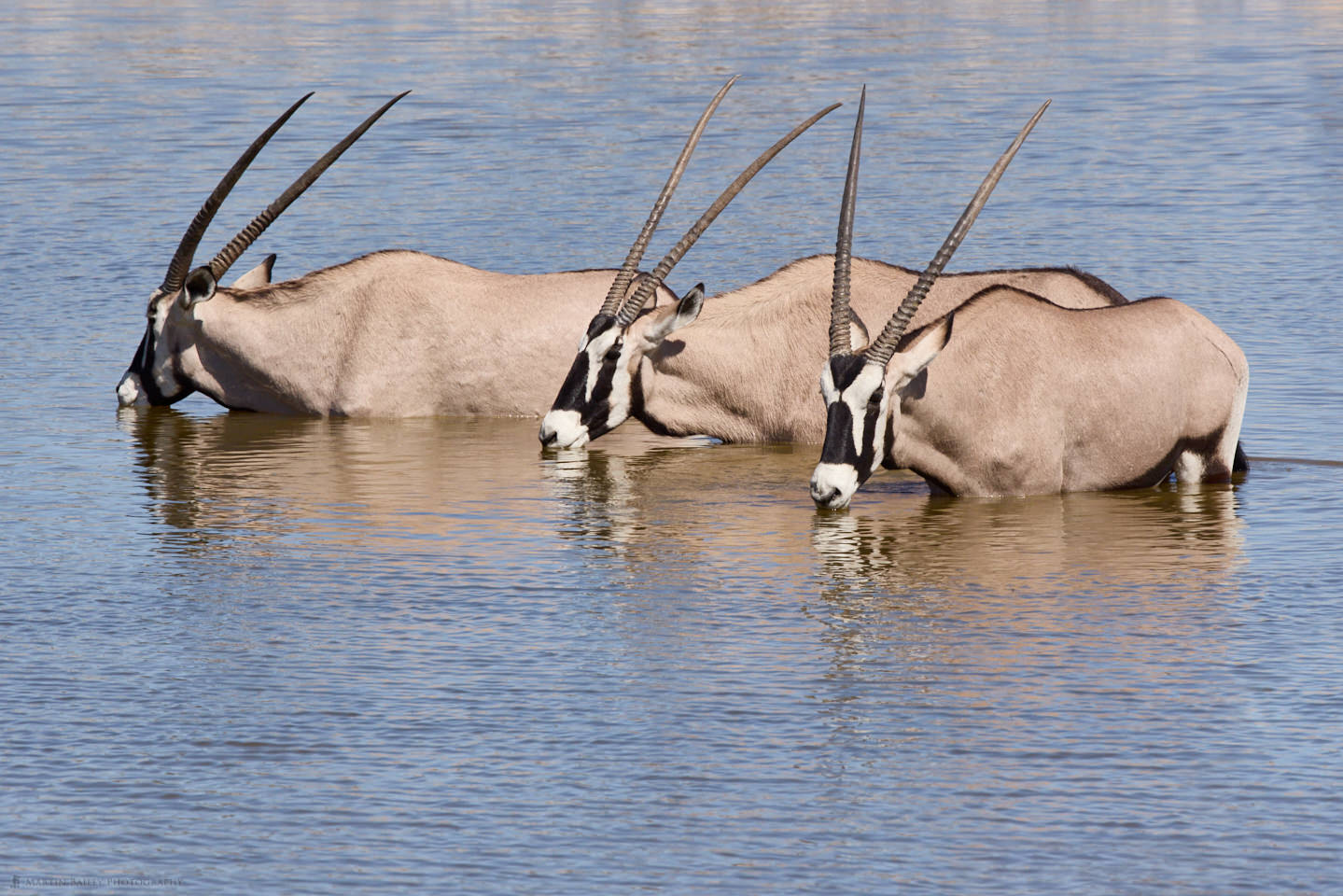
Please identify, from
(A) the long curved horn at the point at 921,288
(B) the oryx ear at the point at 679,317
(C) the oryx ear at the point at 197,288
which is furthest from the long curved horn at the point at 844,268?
(C) the oryx ear at the point at 197,288

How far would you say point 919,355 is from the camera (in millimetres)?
7602

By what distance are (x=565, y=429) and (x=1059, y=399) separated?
2.05 meters

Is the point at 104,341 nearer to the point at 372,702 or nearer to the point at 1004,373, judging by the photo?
the point at 1004,373

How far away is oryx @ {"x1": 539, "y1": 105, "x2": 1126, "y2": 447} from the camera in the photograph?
8.94m

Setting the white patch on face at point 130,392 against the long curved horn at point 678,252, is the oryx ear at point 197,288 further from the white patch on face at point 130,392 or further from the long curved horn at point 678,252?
the long curved horn at point 678,252

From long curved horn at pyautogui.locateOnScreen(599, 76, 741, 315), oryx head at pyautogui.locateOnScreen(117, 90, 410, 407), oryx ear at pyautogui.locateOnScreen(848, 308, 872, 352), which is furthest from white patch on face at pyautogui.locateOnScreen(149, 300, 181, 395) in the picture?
oryx ear at pyautogui.locateOnScreen(848, 308, 872, 352)

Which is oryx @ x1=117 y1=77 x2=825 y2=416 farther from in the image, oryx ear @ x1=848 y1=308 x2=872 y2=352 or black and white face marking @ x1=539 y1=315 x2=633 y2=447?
oryx ear @ x1=848 y1=308 x2=872 y2=352

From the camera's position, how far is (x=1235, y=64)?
23.8 meters

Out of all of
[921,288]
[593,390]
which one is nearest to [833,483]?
[921,288]

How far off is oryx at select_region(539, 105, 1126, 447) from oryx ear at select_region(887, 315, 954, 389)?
1.25 meters

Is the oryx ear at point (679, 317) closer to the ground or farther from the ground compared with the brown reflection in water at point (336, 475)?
farther from the ground

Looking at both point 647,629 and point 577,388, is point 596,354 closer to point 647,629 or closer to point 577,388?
point 577,388

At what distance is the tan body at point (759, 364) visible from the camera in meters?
9.09
